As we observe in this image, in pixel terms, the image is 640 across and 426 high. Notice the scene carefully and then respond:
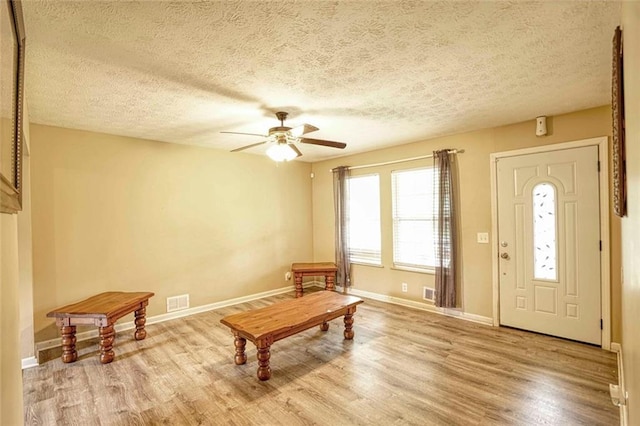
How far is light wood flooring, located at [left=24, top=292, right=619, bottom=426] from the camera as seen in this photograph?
7.13ft

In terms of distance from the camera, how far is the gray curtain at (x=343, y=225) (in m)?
5.36

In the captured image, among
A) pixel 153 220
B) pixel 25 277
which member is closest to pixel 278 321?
pixel 153 220

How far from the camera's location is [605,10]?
1583 millimetres

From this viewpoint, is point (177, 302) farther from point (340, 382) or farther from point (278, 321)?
point (340, 382)

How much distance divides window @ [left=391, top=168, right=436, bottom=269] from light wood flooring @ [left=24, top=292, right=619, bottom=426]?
3.82 ft

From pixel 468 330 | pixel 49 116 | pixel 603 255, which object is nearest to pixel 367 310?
pixel 468 330

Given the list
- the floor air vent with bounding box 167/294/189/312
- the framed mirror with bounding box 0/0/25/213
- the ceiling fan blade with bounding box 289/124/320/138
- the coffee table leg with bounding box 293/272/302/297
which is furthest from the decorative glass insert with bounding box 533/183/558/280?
the floor air vent with bounding box 167/294/189/312

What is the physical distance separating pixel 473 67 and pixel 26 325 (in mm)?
4579

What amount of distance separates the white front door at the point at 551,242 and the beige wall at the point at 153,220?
11.4 feet

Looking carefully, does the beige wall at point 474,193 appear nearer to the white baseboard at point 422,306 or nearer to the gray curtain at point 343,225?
the white baseboard at point 422,306

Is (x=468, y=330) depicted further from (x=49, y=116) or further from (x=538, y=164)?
(x=49, y=116)

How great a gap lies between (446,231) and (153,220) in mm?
3937

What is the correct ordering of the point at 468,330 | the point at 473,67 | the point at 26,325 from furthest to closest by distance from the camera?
the point at 468,330, the point at 26,325, the point at 473,67

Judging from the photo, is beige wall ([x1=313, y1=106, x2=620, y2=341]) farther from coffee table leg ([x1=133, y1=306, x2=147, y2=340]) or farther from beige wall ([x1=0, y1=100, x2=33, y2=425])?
beige wall ([x1=0, y1=100, x2=33, y2=425])
